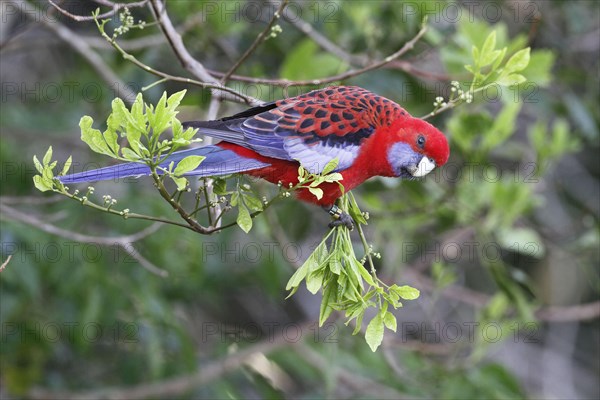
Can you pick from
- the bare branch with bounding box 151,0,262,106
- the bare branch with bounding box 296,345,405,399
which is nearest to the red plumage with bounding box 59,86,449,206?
the bare branch with bounding box 151,0,262,106

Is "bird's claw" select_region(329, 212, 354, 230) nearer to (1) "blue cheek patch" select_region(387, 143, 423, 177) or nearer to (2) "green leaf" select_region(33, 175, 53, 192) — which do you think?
(1) "blue cheek patch" select_region(387, 143, 423, 177)

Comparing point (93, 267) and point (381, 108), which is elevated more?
point (381, 108)

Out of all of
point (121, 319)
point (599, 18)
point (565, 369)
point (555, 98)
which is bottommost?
point (565, 369)

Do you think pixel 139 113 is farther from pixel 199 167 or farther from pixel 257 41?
pixel 257 41

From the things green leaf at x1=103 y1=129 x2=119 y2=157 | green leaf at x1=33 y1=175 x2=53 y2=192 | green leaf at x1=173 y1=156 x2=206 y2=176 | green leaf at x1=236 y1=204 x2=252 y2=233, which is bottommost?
green leaf at x1=236 y1=204 x2=252 y2=233

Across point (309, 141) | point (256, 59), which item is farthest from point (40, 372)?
point (309, 141)

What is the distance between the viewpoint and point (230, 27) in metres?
4.43

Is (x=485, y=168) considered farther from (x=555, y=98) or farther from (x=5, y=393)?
(x=5, y=393)

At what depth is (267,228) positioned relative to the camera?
14.5 ft

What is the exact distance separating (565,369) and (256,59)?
3909mm

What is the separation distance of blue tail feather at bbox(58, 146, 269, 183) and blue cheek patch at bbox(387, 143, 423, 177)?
50 centimetres

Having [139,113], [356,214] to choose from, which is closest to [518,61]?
[356,214]

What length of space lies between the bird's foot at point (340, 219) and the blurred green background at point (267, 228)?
1052 millimetres

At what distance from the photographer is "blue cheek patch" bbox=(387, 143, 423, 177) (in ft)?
10.2
